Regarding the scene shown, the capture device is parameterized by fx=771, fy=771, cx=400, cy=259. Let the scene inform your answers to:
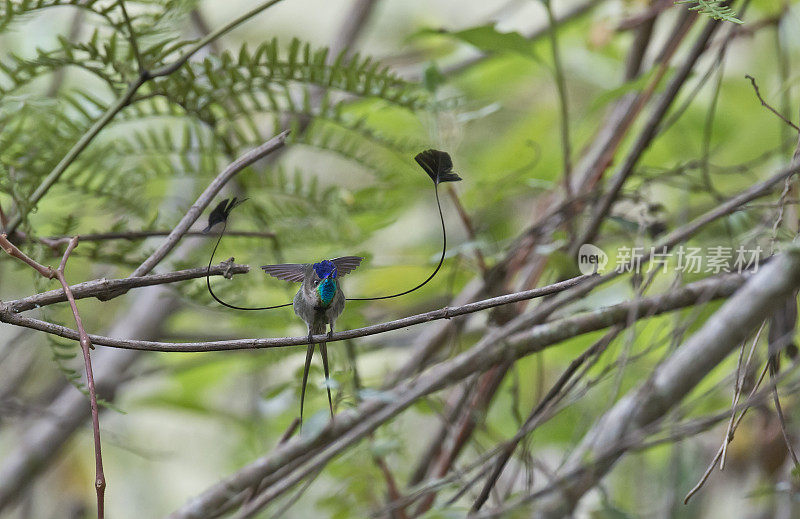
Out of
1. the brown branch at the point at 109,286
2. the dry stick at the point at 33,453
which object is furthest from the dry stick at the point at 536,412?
the dry stick at the point at 33,453

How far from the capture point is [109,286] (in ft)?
1.92

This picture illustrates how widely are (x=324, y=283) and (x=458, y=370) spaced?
315 mm

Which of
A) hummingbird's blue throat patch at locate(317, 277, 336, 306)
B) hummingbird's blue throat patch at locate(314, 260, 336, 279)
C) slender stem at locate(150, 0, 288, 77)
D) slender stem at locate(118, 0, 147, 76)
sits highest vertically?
slender stem at locate(118, 0, 147, 76)

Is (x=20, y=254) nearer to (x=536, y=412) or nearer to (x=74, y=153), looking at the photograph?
(x=74, y=153)

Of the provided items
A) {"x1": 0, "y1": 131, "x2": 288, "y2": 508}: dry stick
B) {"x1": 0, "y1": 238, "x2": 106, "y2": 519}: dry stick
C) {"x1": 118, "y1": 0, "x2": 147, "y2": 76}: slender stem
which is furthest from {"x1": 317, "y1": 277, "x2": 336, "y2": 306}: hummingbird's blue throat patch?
{"x1": 0, "y1": 131, "x2": 288, "y2": 508}: dry stick

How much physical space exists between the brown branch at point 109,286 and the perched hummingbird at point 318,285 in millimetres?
53

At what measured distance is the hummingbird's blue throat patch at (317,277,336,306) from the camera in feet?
1.71

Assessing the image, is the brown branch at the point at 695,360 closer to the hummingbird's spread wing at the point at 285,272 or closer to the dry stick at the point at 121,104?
the hummingbird's spread wing at the point at 285,272

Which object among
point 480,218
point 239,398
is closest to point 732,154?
point 480,218

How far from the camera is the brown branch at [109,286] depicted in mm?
549

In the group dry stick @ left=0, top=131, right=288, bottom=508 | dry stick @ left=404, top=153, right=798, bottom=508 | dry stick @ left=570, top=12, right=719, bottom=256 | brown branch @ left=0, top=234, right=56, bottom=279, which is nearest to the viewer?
brown branch @ left=0, top=234, right=56, bottom=279

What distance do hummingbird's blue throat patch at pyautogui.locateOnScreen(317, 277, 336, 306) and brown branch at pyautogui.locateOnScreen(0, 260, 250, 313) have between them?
0.06 metres

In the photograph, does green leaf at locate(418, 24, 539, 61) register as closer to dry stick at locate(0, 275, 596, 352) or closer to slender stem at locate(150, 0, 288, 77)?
slender stem at locate(150, 0, 288, 77)

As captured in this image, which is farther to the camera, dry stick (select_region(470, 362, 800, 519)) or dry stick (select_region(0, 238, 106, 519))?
dry stick (select_region(470, 362, 800, 519))
